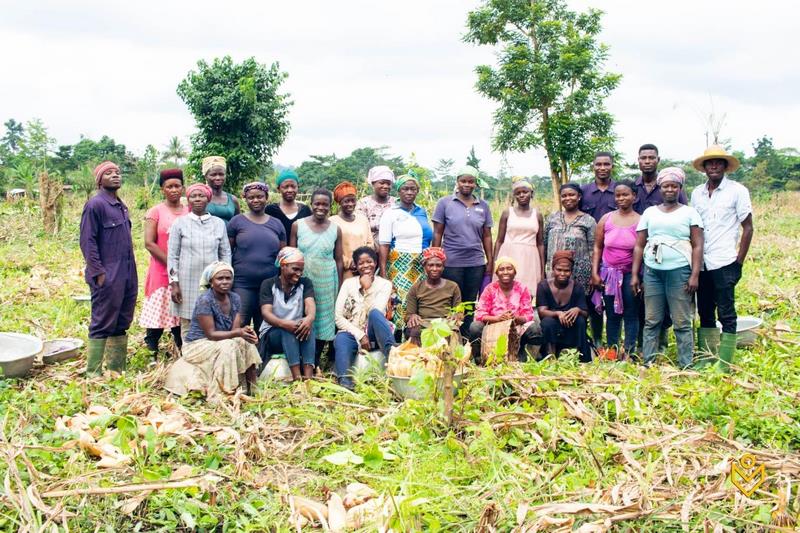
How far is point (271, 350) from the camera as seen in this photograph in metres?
5.22

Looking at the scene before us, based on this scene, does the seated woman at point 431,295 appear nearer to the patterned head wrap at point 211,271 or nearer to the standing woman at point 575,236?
the standing woman at point 575,236

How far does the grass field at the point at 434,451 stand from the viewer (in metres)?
2.88

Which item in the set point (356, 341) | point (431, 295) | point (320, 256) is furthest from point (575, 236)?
point (320, 256)

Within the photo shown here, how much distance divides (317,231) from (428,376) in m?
2.18

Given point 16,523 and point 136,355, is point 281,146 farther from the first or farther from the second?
point 16,523

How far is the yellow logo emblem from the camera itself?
2878mm

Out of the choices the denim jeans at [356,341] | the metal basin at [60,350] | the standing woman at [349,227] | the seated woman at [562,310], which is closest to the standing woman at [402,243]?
the standing woman at [349,227]

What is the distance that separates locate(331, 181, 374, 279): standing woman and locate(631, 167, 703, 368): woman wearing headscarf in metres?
2.24

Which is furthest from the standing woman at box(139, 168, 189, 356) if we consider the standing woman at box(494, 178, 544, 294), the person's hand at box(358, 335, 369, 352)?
the standing woman at box(494, 178, 544, 294)

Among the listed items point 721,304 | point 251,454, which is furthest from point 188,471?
point 721,304

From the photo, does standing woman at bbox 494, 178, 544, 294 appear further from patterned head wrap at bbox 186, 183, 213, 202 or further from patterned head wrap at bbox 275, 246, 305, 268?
patterned head wrap at bbox 186, 183, 213, 202

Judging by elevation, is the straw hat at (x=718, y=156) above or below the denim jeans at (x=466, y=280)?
above

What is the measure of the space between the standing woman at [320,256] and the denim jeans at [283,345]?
0.72 feet

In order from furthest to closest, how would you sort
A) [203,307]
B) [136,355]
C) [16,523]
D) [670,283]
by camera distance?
[136,355], [670,283], [203,307], [16,523]
